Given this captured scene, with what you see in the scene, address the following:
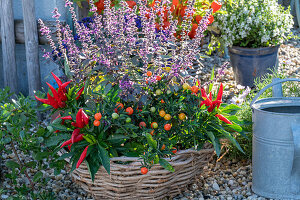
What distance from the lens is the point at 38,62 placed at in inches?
125

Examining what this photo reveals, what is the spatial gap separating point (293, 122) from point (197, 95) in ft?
1.66

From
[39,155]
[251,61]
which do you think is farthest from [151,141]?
[251,61]

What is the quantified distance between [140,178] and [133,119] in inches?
11.9

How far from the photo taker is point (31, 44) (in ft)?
10.2

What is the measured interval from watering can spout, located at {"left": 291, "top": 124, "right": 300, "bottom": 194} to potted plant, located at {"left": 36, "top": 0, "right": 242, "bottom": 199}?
0.94 feet

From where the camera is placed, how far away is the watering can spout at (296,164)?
196 cm

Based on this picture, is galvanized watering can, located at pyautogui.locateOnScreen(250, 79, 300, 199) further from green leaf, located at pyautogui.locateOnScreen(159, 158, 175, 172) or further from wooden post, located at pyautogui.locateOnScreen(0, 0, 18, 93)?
wooden post, located at pyautogui.locateOnScreen(0, 0, 18, 93)

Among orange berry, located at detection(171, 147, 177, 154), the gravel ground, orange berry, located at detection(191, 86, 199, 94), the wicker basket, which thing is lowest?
the gravel ground

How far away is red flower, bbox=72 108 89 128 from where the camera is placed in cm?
180

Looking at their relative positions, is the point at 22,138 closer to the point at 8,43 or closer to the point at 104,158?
the point at 104,158

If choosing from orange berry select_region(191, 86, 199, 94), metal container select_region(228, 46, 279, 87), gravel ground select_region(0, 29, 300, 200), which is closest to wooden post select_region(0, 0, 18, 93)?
gravel ground select_region(0, 29, 300, 200)

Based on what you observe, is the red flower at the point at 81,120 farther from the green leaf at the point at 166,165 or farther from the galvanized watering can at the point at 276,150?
the galvanized watering can at the point at 276,150

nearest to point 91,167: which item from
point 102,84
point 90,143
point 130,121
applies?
point 90,143

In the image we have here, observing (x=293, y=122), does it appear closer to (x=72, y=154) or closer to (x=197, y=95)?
(x=197, y=95)
